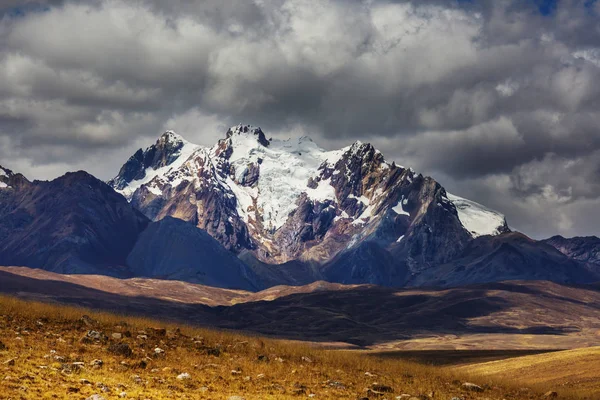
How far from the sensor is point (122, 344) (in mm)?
40281

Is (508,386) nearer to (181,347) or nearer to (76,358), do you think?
(181,347)

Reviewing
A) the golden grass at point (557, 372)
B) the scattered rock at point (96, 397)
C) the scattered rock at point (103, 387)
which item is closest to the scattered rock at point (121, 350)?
the scattered rock at point (103, 387)

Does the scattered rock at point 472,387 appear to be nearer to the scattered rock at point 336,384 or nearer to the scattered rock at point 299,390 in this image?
the scattered rock at point 336,384

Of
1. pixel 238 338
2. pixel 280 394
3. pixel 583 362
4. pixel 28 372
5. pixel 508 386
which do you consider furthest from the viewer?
pixel 583 362

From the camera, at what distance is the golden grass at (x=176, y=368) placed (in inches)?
1235

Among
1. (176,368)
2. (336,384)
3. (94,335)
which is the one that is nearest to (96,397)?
(176,368)

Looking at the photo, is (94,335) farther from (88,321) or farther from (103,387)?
(103,387)

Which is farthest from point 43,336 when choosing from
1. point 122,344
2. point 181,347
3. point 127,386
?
point 127,386

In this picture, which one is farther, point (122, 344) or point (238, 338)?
point (238, 338)

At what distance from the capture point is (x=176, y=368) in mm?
37938

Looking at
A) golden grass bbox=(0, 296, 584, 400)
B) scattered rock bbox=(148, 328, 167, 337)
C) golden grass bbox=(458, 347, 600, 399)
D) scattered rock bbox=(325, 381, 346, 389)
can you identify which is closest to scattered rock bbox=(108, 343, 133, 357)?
golden grass bbox=(0, 296, 584, 400)

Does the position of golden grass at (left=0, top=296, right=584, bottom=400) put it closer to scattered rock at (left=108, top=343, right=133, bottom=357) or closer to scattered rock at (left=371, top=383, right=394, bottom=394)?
scattered rock at (left=108, top=343, right=133, bottom=357)

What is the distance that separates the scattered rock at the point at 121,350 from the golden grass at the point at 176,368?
34cm

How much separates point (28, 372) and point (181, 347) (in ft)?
44.9
